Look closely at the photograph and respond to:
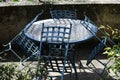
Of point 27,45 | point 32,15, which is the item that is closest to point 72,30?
point 27,45

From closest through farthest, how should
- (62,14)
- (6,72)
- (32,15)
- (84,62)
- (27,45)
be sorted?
(6,72) < (27,45) < (62,14) < (84,62) < (32,15)

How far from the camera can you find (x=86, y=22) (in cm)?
605

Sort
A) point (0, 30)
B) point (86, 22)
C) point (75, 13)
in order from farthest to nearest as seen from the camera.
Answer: point (0, 30)
point (75, 13)
point (86, 22)

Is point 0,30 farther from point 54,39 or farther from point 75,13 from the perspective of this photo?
point 54,39

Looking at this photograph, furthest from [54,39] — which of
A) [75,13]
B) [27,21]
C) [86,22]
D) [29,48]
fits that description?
[27,21]

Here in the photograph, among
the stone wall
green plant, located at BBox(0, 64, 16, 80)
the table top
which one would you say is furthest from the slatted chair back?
green plant, located at BBox(0, 64, 16, 80)

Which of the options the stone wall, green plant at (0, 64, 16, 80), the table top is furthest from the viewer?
the stone wall

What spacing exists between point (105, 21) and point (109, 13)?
0.18 metres

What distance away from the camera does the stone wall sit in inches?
278

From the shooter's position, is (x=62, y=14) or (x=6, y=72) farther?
(x=62, y=14)

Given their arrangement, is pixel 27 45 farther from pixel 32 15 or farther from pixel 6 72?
pixel 32 15

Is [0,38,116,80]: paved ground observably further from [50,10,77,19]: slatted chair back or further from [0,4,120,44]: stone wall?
[50,10,77,19]: slatted chair back

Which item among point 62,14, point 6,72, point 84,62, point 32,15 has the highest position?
point 62,14

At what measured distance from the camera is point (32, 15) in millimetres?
7137
